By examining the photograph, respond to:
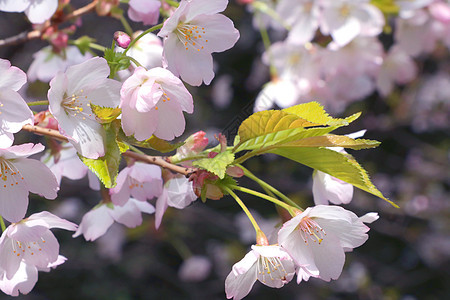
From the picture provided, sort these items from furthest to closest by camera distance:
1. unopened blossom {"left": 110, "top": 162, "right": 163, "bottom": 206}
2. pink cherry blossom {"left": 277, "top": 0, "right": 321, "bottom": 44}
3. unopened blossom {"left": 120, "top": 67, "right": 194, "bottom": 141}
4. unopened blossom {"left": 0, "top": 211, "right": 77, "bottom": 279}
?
pink cherry blossom {"left": 277, "top": 0, "right": 321, "bottom": 44}, unopened blossom {"left": 110, "top": 162, "right": 163, "bottom": 206}, unopened blossom {"left": 0, "top": 211, "right": 77, "bottom": 279}, unopened blossom {"left": 120, "top": 67, "right": 194, "bottom": 141}

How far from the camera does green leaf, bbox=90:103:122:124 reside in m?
0.68

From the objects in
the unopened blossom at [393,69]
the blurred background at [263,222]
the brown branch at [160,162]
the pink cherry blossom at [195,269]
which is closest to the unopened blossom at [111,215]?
the brown branch at [160,162]

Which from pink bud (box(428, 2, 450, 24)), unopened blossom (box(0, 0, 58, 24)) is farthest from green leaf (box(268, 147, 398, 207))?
pink bud (box(428, 2, 450, 24))

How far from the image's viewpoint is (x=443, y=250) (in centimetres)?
322

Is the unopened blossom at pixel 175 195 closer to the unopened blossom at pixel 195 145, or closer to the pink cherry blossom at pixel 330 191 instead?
the unopened blossom at pixel 195 145

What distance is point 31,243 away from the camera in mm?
808

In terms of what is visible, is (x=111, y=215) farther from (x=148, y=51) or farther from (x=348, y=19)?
(x=348, y=19)

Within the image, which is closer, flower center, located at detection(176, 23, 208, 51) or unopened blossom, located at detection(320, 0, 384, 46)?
flower center, located at detection(176, 23, 208, 51)

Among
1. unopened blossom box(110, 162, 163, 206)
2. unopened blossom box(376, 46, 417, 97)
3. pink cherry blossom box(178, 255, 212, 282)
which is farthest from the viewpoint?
pink cherry blossom box(178, 255, 212, 282)

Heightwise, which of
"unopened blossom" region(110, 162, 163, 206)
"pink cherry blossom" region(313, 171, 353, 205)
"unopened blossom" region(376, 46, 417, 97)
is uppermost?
"pink cherry blossom" region(313, 171, 353, 205)

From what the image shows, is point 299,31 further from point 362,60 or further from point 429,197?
point 429,197

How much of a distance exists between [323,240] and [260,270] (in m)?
0.11

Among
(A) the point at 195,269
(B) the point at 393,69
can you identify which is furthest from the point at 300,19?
(A) the point at 195,269

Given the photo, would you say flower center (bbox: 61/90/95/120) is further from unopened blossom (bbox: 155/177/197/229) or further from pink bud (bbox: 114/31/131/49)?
unopened blossom (bbox: 155/177/197/229)
